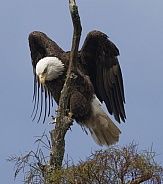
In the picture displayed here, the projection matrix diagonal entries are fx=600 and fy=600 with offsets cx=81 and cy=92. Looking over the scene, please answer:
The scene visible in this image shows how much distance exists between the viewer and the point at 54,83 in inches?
299

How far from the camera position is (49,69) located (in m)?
7.39

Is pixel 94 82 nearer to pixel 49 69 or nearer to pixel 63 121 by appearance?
pixel 49 69

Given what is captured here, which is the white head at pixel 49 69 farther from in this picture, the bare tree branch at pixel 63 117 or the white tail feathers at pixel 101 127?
the bare tree branch at pixel 63 117

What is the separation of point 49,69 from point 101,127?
113cm

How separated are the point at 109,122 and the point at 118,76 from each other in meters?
0.62

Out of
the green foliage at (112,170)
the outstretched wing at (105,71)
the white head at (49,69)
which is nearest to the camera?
the green foliage at (112,170)

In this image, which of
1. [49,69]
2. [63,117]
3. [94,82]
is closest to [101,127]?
[94,82]

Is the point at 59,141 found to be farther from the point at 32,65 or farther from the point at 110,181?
the point at 32,65

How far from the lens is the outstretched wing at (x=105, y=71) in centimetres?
781

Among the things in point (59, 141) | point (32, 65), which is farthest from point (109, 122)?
point (59, 141)

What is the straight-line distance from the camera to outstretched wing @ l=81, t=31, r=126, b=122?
781cm

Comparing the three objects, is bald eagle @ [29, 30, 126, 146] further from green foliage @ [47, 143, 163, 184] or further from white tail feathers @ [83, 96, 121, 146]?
green foliage @ [47, 143, 163, 184]

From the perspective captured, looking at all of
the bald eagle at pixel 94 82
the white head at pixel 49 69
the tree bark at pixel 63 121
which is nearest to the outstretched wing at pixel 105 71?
the bald eagle at pixel 94 82

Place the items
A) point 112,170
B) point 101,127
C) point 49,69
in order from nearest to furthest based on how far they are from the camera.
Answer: point 112,170 < point 49,69 < point 101,127
